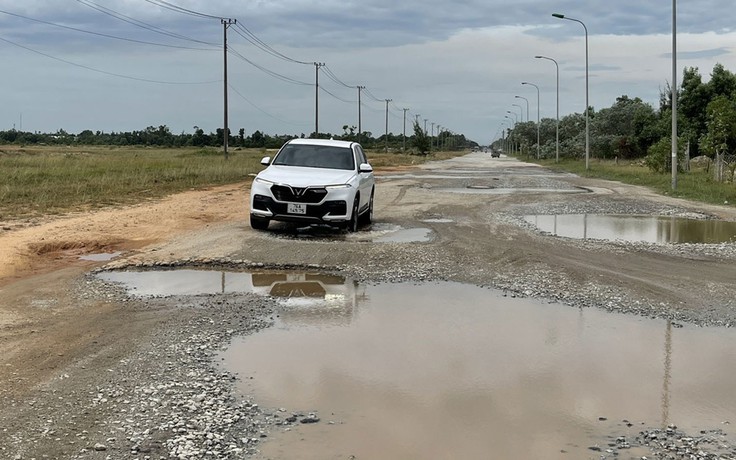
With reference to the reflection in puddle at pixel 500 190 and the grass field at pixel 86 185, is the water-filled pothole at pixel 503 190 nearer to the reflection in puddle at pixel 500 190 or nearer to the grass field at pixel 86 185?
the reflection in puddle at pixel 500 190

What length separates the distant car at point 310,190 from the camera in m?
13.2

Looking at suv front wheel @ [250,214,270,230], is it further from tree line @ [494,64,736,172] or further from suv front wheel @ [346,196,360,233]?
tree line @ [494,64,736,172]

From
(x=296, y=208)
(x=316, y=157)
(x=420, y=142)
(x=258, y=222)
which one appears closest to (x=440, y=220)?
(x=316, y=157)

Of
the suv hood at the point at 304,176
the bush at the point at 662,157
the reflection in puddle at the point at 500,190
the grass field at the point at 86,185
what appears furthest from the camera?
the bush at the point at 662,157

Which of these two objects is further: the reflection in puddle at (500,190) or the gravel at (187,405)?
the reflection in puddle at (500,190)

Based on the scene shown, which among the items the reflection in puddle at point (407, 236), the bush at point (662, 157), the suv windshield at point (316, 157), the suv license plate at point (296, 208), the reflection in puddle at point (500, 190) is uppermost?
the bush at point (662, 157)

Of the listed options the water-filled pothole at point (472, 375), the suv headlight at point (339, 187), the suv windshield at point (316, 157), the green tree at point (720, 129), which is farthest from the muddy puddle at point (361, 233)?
the green tree at point (720, 129)

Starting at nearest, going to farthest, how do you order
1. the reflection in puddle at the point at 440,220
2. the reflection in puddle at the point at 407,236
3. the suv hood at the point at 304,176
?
the reflection in puddle at the point at 407,236, the suv hood at the point at 304,176, the reflection in puddle at the point at 440,220

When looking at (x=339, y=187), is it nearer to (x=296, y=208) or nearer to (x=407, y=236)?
(x=296, y=208)

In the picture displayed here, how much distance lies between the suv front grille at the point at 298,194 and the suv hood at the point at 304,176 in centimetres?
9

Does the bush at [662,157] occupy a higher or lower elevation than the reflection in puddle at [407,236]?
higher

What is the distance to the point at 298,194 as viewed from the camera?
13180 millimetres

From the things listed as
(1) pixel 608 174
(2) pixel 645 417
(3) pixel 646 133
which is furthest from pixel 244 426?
(3) pixel 646 133

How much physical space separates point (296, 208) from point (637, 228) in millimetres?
7127
